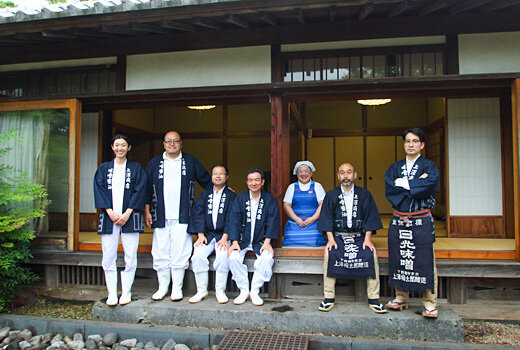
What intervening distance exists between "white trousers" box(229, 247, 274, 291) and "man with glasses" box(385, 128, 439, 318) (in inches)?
50.8

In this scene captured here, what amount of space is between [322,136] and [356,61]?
18.8ft

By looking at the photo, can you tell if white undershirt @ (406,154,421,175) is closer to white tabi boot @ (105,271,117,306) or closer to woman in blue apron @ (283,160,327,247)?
woman in blue apron @ (283,160,327,247)

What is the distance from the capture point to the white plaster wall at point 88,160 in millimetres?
6573

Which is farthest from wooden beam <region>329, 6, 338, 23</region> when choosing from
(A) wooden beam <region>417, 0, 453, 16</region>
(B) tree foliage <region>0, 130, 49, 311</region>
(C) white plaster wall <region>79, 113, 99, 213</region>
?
(C) white plaster wall <region>79, 113, 99, 213</region>

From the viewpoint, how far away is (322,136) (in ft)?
32.7

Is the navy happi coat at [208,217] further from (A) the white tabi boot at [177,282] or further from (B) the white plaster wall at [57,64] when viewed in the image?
(B) the white plaster wall at [57,64]

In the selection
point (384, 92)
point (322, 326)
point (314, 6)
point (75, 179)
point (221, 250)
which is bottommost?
point (322, 326)

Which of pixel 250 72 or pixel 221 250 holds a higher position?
pixel 250 72

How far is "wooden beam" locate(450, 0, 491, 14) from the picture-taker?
3703 mm

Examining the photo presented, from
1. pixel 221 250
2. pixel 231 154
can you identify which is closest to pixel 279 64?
pixel 221 250

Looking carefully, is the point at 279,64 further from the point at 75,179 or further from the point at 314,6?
the point at 75,179

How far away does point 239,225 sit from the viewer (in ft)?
13.4

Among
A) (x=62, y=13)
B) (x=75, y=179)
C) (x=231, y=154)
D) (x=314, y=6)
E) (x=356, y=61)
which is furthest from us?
(x=231, y=154)

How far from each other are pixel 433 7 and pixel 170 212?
3671 mm
